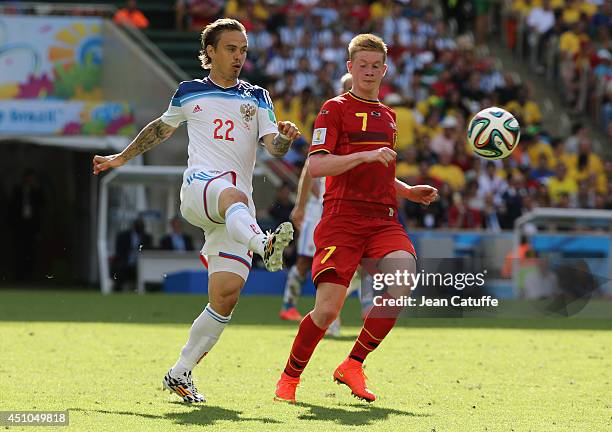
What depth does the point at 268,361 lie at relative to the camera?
34.7 feet

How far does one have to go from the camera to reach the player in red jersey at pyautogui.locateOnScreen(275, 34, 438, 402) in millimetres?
8031

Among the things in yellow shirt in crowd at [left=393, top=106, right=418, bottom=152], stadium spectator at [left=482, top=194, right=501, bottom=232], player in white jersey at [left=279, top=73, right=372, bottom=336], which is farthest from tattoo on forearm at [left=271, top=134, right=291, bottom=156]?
yellow shirt in crowd at [left=393, top=106, right=418, bottom=152]

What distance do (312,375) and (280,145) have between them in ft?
7.87

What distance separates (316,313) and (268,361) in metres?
2.64

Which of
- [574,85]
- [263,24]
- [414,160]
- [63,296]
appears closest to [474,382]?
[63,296]

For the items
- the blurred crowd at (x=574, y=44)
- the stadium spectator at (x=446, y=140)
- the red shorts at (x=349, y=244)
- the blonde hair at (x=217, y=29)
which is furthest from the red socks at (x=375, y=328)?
the blurred crowd at (x=574, y=44)

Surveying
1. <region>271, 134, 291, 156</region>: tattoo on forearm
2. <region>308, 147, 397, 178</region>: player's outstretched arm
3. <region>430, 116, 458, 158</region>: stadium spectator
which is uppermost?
<region>430, 116, 458, 158</region>: stadium spectator

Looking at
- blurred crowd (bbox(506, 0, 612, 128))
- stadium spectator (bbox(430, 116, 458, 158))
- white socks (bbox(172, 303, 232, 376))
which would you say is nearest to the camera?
white socks (bbox(172, 303, 232, 376))

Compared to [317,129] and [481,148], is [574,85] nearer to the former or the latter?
[481,148]

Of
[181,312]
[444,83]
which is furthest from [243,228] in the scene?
[444,83]

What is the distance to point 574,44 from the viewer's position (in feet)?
91.6

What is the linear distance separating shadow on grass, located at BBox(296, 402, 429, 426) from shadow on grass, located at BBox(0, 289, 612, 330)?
498cm

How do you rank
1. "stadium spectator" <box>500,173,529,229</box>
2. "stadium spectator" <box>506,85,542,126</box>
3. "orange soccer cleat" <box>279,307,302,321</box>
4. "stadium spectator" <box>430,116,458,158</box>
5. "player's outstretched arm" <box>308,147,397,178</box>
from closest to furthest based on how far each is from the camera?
"player's outstretched arm" <box>308,147,397,178</box>, "orange soccer cleat" <box>279,307,302,321</box>, "stadium spectator" <box>500,173,529,229</box>, "stadium spectator" <box>430,116,458,158</box>, "stadium spectator" <box>506,85,542,126</box>

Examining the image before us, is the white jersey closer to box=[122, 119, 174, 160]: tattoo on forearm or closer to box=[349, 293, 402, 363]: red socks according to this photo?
box=[122, 119, 174, 160]: tattoo on forearm
